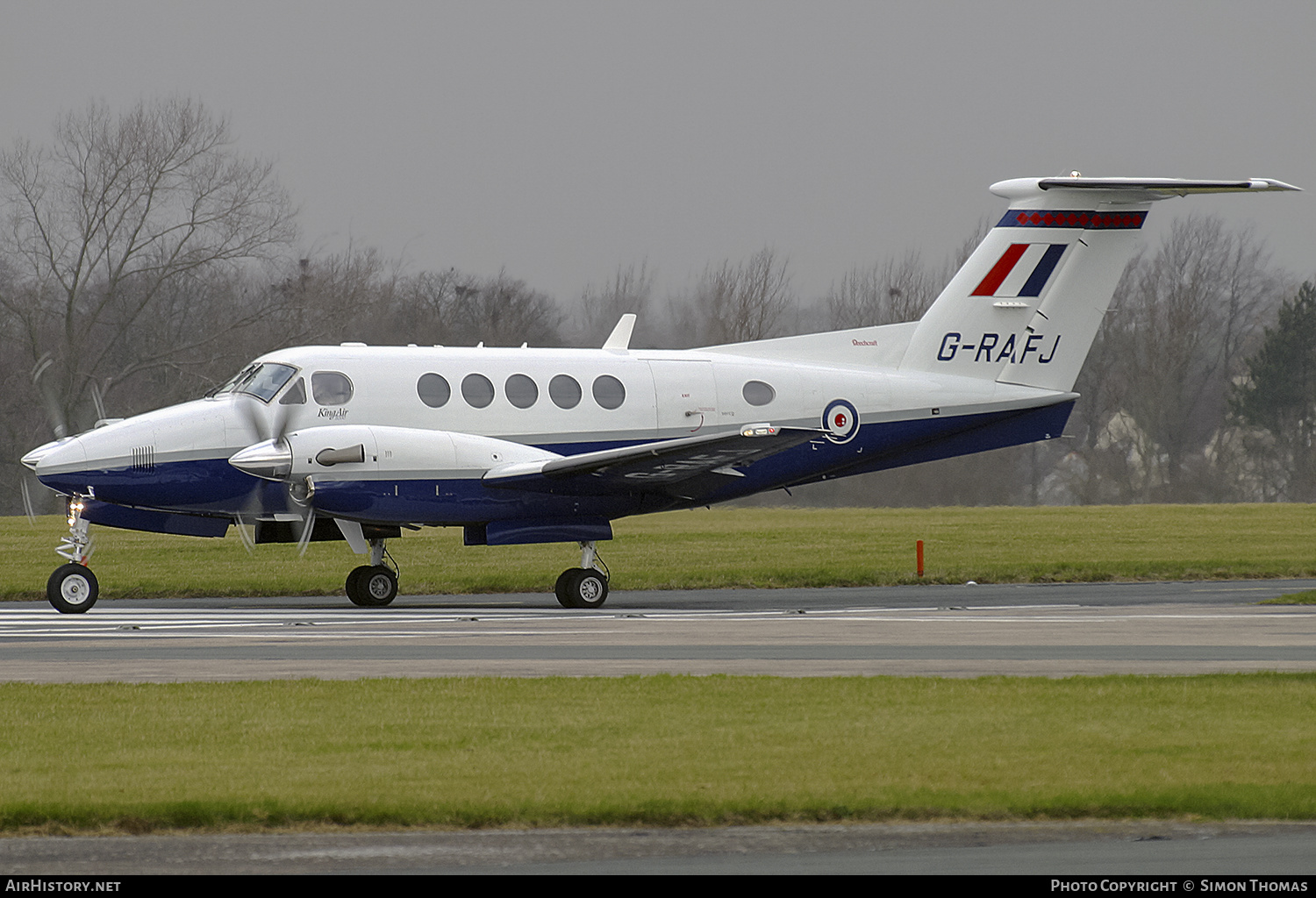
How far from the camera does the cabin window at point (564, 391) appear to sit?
22.4m

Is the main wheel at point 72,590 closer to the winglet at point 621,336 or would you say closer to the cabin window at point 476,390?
the cabin window at point 476,390

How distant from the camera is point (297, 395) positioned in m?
20.9

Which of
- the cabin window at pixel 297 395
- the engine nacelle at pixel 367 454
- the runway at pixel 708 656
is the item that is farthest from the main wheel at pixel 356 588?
the cabin window at pixel 297 395

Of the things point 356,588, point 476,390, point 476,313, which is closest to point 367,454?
point 476,390

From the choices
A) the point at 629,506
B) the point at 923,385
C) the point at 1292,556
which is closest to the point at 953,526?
the point at 1292,556

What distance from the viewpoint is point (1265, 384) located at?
6944 centimetres

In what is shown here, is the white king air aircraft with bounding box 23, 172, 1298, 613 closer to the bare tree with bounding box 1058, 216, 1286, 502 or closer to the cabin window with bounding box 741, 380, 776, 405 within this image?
the cabin window with bounding box 741, 380, 776, 405

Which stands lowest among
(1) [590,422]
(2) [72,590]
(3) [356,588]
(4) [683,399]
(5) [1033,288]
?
(3) [356,588]

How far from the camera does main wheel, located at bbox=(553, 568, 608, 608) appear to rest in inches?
846

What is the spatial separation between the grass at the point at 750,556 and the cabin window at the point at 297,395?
5.85m

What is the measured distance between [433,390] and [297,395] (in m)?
1.98

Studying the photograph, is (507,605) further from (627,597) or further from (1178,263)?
(1178,263)

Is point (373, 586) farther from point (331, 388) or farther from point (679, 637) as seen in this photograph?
point (679, 637)

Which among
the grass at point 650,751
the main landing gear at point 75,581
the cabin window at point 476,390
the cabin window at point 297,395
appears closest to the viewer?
the grass at point 650,751
